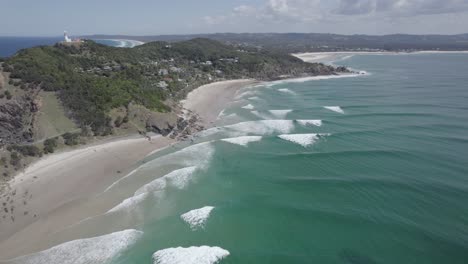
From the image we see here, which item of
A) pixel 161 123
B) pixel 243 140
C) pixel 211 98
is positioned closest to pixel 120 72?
pixel 211 98

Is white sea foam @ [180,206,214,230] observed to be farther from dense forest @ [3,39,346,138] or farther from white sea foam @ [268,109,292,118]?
white sea foam @ [268,109,292,118]

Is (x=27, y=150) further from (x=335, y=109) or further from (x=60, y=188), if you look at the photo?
(x=335, y=109)

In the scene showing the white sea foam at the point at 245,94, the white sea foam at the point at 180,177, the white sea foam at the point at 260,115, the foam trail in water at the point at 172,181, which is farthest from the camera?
the white sea foam at the point at 245,94

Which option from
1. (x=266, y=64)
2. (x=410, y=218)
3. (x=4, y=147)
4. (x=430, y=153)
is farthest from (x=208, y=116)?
(x=266, y=64)

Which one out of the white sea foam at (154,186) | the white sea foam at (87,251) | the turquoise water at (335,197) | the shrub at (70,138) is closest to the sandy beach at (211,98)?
the turquoise water at (335,197)

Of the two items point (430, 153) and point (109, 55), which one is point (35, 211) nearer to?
point (430, 153)

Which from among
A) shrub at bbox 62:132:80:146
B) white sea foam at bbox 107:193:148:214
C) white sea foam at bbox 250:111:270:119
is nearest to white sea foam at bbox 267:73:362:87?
white sea foam at bbox 250:111:270:119

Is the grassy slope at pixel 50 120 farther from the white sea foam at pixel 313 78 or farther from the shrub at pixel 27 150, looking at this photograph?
the white sea foam at pixel 313 78
